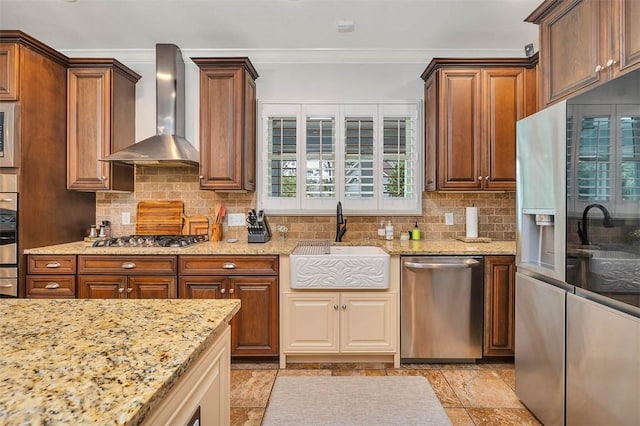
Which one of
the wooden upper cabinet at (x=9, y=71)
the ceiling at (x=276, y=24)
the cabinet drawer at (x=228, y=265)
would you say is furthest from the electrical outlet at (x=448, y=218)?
the wooden upper cabinet at (x=9, y=71)

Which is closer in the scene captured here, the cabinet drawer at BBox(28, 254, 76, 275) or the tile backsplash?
the cabinet drawer at BBox(28, 254, 76, 275)

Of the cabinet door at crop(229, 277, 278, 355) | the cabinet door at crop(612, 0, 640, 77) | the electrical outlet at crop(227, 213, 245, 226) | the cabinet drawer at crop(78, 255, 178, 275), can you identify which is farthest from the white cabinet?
the cabinet door at crop(612, 0, 640, 77)

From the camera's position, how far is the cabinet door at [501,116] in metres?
2.98

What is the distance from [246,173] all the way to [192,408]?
2415 millimetres

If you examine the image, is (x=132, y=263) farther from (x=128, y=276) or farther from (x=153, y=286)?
(x=153, y=286)

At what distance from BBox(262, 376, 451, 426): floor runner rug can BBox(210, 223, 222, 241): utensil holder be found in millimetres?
1823

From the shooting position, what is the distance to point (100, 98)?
3.05 meters

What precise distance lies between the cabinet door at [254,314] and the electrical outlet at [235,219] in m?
0.84

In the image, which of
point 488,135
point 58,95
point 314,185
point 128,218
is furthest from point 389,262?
point 58,95

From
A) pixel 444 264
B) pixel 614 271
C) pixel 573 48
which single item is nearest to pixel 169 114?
pixel 444 264

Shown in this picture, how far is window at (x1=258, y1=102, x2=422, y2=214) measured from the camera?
11.1 feet

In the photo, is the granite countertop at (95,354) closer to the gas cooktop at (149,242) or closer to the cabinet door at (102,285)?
the cabinet door at (102,285)

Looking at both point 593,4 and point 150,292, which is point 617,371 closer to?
point 593,4

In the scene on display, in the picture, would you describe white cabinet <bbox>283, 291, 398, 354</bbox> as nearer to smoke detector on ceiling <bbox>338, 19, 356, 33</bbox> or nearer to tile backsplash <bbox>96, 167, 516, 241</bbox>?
tile backsplash <bbox>96, 167, 516, 241</bbox>
